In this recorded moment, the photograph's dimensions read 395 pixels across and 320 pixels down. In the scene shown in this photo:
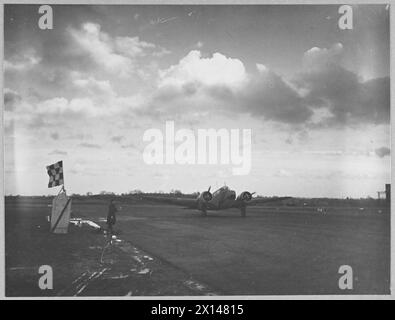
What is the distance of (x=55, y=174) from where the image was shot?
608 cm

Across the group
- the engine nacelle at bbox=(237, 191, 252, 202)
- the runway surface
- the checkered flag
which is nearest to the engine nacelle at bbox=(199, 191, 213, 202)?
the engine nacelle at bbox=(237, 191, 252, 202)

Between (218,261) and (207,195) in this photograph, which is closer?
(218,261)

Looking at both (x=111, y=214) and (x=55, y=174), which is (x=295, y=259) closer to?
(x=111, y=214)

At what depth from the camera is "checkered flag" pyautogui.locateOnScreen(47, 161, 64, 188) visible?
6.03 m

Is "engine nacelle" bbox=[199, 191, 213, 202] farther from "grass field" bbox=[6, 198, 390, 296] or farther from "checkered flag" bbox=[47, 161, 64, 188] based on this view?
"checkered flag" bbox=[47, 161, 64, 188]

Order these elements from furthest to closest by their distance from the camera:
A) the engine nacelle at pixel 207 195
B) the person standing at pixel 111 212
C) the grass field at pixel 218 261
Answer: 1. the engine nacelle at pixel 207 195
2. the person standing at pixel 111 212
3. the grass field at pixel 218 261

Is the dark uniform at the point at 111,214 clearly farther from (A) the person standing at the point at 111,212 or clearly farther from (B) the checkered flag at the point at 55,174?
(B) the checkered flag at the point at 55,174

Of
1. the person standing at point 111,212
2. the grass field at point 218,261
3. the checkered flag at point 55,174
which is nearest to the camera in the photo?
the grass field at point 218,261

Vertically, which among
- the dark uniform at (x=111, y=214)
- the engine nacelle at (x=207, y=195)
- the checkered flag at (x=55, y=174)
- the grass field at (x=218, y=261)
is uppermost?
the checkered flag at (x=55, y=174)

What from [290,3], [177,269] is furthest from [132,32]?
[177,269]

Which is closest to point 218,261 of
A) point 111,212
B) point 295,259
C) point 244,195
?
point 295,259

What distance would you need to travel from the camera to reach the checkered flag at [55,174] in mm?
6028

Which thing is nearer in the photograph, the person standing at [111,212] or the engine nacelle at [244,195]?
the person standing at [111,212]

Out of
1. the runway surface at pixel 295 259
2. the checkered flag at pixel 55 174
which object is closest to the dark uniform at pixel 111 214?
the runway surface at pixel 295 259
